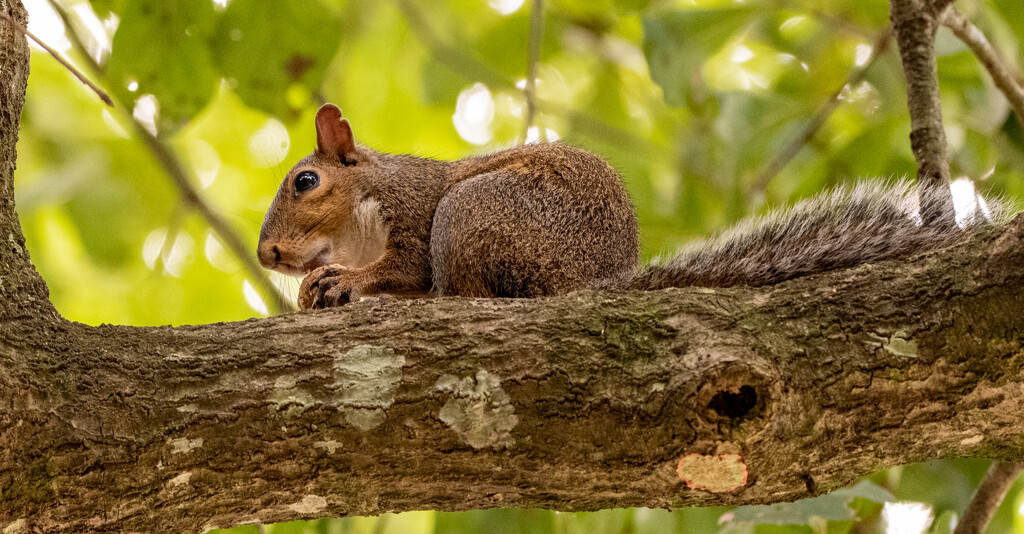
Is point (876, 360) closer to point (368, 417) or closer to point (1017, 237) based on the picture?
point (1017, 237)

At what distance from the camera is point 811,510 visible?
8.98 ft

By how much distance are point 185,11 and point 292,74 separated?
15.5 inches

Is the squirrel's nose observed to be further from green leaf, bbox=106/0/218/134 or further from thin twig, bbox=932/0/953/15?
thin twig, bbox=932/0/953/15

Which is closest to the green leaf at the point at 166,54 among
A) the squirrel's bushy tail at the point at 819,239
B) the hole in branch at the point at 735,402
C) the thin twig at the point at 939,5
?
the squirrel's bushy tail at the point at 819,239

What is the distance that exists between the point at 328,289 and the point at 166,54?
976 mm

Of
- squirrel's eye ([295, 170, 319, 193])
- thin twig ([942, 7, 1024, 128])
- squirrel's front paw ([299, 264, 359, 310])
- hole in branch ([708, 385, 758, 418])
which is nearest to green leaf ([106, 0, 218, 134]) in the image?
squirrel's eye ([295, 170, 319, 193])

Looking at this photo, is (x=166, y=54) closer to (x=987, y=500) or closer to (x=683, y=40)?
(x=683, y=40)

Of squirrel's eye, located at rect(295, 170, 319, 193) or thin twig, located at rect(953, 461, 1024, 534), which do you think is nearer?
thin twig, located at rect(953, 461, 1024, 534)

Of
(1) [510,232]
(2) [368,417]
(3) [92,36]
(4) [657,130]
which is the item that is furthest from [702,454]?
(4) [657,130]

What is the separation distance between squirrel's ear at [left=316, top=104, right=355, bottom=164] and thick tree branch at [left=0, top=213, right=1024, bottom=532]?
1770mm

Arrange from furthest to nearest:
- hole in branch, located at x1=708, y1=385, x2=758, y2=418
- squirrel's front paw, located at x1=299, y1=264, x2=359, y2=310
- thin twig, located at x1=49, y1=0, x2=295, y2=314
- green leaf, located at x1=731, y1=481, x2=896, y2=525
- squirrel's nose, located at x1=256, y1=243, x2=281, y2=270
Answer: thin twig, located at x1=49, y1=0, x2=295, y2=314
squirrel's nose, located at x1=256, y1=243, x2=281, y2=270
squirrel's front paw, located at x1=299, y1=264, x2=359, y2=310
green leaf, located at x1=731, y1=481, x2=896, y2=525
hole in branch, located at x1=708, y1=385, x2=758, y2=418

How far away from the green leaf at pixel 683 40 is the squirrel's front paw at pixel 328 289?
4.26 ft

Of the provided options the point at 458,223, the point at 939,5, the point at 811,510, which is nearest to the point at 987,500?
the point at 811,510

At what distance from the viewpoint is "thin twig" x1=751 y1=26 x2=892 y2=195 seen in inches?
155
